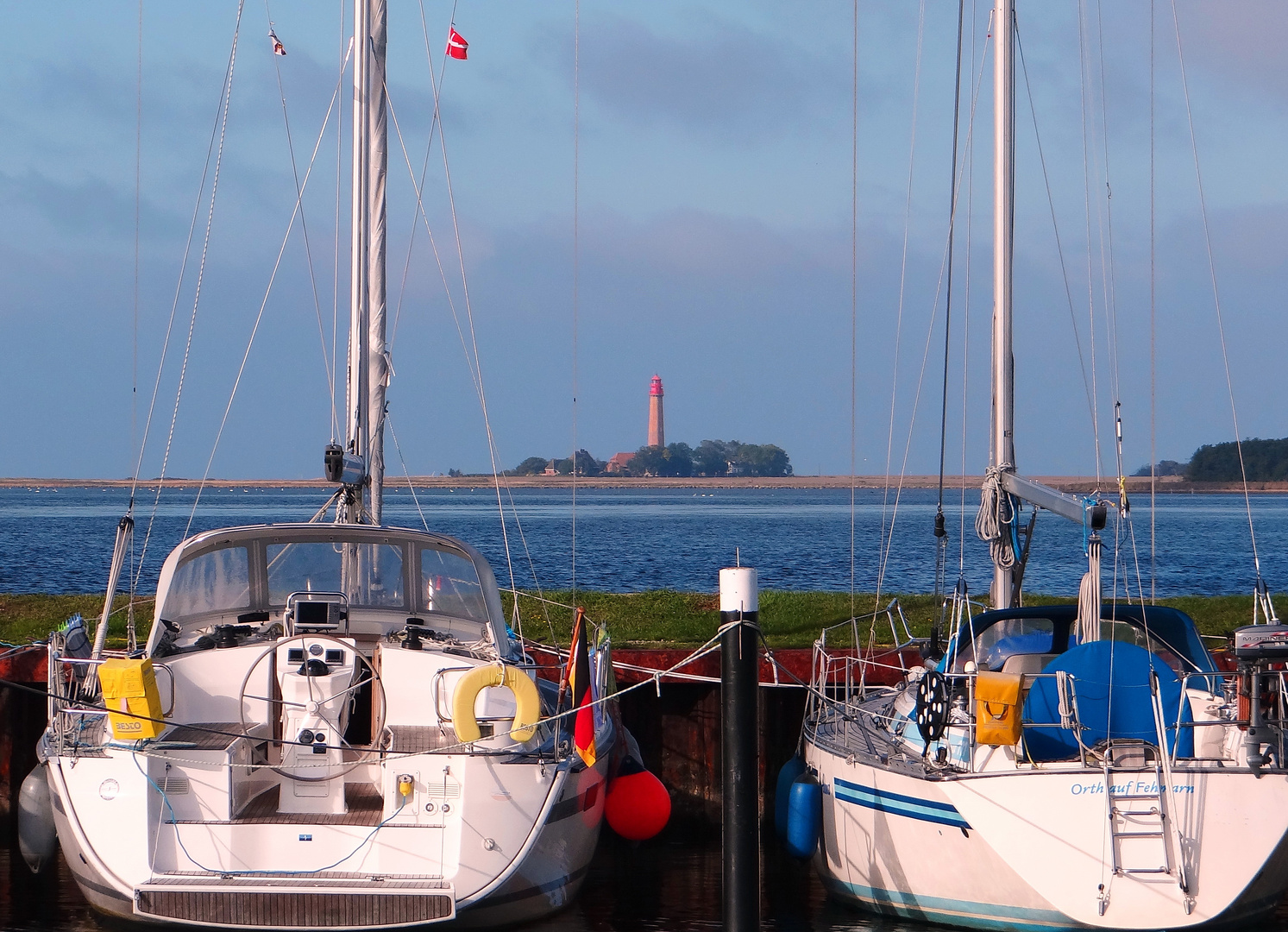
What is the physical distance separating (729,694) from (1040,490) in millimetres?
4055

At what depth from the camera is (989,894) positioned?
7.79m

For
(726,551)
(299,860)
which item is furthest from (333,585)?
(726,551)

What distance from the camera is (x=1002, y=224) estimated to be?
11.0 m

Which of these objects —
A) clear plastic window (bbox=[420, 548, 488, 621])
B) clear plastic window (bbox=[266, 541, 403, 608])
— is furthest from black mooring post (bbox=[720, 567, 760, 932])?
clear plastic window (bbox=[266, 541, 403, 608])

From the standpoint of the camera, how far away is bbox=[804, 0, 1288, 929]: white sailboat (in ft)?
23.8

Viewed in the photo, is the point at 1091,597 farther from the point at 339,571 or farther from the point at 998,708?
the point at 339,571

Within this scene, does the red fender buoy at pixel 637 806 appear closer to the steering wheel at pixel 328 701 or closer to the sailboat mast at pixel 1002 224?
the steering wheel at pixel 328 701

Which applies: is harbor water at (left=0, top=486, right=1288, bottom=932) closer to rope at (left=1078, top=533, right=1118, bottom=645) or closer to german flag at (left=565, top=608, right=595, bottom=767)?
rope at (left=1078, top=533, right=1118, bottom=645)

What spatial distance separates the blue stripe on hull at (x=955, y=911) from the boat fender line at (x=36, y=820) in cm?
532

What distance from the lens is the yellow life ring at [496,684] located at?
7977 millimetres

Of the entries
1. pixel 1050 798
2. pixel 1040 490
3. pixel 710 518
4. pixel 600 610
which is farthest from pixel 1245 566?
pixel 710 518

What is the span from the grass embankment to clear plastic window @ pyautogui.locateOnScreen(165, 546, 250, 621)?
3171 millimetres

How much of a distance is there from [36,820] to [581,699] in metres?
3.79

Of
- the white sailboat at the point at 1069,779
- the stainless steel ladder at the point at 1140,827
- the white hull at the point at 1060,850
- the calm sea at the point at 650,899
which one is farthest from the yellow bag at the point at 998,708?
the calm sea at the point at 650,899
